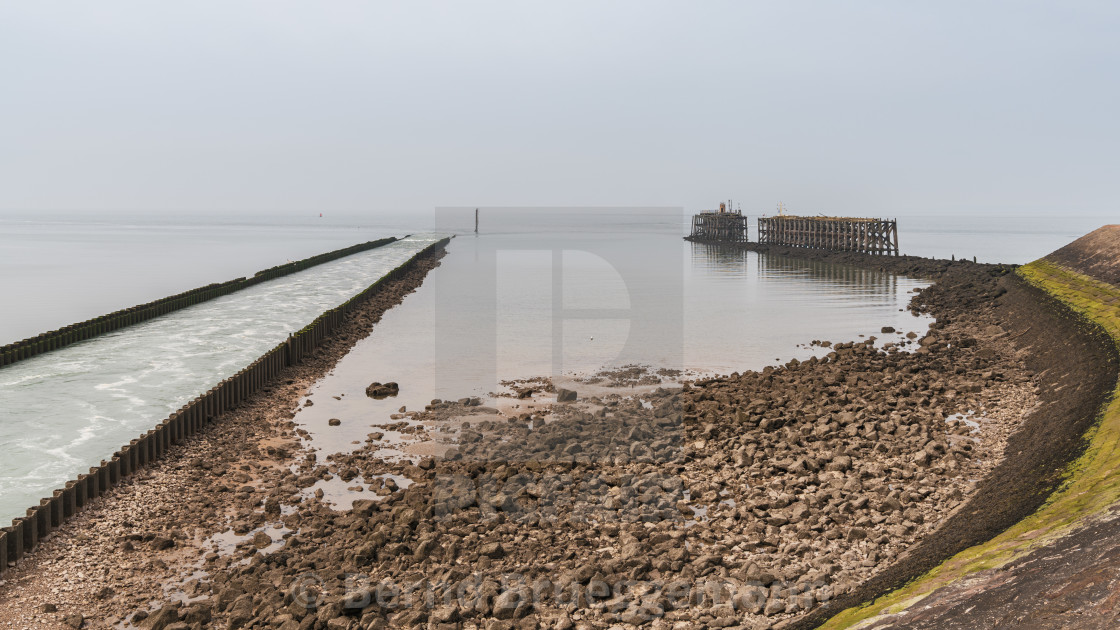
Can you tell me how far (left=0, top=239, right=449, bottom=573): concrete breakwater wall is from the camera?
Result: 12.9 metres

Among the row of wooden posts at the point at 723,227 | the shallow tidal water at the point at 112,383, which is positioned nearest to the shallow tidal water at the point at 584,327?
the shallow tidal water at the point at 112,383

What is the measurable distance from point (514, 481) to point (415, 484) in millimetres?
2044

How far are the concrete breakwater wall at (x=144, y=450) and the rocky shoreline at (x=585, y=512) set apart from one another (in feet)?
1.03

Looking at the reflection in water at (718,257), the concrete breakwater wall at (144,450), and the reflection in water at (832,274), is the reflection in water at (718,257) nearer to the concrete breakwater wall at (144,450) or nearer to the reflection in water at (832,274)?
the reflection in water at (832,274)

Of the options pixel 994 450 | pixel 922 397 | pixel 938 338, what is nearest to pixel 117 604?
pixel 994 450

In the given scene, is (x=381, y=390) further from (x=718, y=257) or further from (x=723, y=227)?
(x=723, y=227)

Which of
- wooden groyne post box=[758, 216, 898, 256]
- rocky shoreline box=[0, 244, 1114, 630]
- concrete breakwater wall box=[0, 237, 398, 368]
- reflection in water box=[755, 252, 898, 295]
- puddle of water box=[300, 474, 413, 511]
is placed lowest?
puddle of water box=[300, 474, 413, 511]

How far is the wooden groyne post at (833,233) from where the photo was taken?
84.1m

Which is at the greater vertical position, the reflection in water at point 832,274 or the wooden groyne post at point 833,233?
the wooden groyne post at point 833,233

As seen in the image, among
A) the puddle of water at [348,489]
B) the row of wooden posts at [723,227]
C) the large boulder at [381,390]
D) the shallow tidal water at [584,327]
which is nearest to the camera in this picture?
the puddle of water at [348,489]

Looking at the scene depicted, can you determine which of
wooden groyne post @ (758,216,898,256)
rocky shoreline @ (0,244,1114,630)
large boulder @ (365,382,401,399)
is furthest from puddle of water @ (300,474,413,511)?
wooden groyne post @ (758,216,898,256)

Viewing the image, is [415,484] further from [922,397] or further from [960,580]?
[922,397]

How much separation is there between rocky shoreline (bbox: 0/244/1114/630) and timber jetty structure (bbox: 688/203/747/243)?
99.1 meters

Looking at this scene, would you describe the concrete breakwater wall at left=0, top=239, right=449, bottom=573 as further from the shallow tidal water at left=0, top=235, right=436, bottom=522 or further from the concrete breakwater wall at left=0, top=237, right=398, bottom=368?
the concrete breakwater wall at left=0, top=237, right=398, bottom=368
